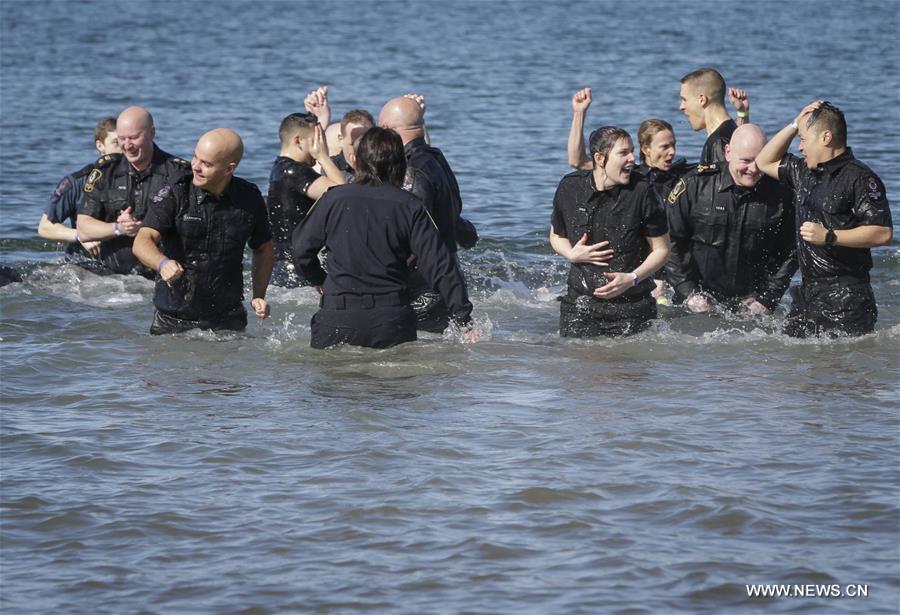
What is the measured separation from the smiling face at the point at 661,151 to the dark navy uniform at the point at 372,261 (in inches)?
114

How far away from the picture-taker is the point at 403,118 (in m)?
9.83

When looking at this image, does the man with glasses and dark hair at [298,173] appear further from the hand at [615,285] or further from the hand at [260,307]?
the hand at [615,285]

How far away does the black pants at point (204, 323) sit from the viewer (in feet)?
31.1

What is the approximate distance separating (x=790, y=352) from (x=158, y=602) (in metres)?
5.28

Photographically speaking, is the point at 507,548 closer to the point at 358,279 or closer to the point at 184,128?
the point at 358,279

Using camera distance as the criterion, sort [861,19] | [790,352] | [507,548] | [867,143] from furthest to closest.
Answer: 1. [861,19]
2. [867,143]
3. [790,352]
4. [507,548]

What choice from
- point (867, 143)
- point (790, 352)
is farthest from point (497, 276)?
point (867, 143)

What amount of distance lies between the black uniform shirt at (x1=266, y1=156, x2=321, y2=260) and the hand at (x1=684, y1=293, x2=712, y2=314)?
2977mm

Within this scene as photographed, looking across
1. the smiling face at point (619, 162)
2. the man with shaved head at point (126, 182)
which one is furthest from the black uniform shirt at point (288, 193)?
the smiling face at point (619, 162)

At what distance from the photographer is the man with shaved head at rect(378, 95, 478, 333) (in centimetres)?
959

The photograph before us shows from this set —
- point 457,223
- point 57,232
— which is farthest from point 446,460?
point 57,232

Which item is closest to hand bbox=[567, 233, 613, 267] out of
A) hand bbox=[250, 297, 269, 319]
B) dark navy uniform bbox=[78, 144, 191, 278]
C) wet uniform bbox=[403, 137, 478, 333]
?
wet uniform bbox=[403, 137, 478, 333]

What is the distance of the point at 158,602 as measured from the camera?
6.04m

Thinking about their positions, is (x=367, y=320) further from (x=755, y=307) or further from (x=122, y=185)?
(x=755, y=307)
